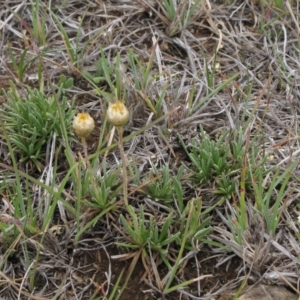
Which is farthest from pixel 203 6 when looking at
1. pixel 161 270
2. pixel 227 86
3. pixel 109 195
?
pixel 161 270

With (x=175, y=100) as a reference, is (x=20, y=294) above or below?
below

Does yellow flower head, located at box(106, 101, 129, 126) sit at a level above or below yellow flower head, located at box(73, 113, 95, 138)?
above

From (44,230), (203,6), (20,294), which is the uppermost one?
(203,6)

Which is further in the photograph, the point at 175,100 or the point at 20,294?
the point at 175,100

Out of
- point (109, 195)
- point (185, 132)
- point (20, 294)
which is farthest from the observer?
point (185, 132)

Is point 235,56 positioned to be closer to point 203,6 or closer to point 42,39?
point 203,6

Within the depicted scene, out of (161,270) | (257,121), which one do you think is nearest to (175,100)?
(257,121)

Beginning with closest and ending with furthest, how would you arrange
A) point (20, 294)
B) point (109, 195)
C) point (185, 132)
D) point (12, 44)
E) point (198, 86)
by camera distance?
1. point (20, 294)
2. point (109, 195)
3. point (185, 132)
4. point (198, 86)
5. point (12, 44)

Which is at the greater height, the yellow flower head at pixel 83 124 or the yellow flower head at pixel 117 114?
the yellow flower head at pixel 117 114

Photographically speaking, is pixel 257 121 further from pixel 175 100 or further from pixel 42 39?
pixel 42 39
